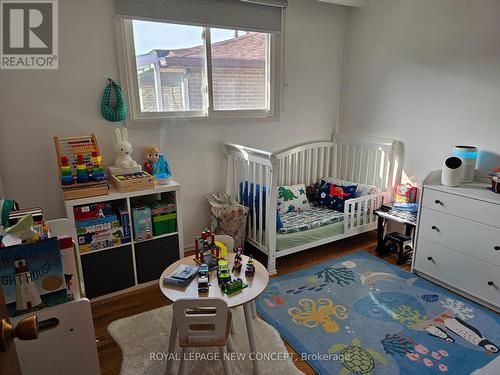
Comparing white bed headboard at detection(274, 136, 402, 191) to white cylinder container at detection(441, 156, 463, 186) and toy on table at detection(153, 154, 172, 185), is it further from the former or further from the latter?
toy on table at detection(153, 154, 172, 185)

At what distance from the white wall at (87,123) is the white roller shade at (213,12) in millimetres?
170

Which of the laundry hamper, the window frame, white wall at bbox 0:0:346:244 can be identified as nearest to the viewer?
white wall at bbox 0:0:346:244

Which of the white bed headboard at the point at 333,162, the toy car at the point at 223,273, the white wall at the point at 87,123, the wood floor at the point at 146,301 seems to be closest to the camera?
the toy car at the point at 223,273

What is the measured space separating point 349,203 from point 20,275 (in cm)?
248

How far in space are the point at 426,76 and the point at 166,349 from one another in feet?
9.35

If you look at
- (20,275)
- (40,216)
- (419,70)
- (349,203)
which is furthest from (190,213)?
(419,70)

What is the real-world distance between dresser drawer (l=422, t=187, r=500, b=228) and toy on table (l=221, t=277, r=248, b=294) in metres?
1.61

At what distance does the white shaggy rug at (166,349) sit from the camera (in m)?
1.76

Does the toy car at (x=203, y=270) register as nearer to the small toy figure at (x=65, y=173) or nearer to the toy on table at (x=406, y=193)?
the small toy figure at (x=65, y=173)

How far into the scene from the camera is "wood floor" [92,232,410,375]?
185cm

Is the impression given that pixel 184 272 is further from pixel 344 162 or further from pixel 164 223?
pixel 344 162

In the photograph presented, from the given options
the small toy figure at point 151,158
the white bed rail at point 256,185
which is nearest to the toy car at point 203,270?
the white bed rail at point 256,185

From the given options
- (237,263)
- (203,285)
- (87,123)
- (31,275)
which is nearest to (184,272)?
(203,285)

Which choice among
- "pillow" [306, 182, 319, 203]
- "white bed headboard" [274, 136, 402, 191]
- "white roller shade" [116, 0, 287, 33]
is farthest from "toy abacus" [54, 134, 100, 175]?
"pillow" [306, 182, 319, 203]
